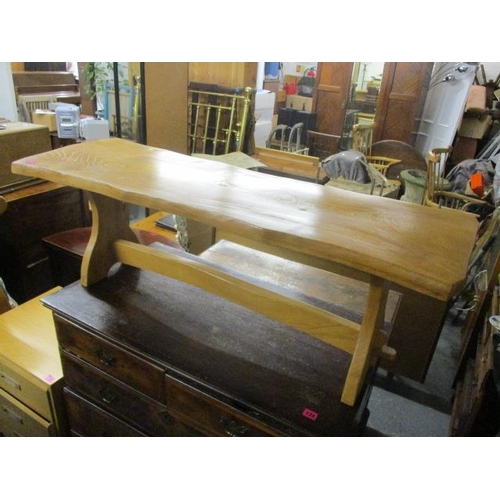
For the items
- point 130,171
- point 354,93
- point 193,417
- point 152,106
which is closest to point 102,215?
point 130,171

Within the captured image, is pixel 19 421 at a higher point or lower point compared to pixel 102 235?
lower

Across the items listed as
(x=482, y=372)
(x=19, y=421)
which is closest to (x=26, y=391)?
(x=19, y=421)

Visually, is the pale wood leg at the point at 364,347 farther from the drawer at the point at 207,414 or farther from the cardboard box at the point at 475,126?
the cardboard box at the point at 475,126

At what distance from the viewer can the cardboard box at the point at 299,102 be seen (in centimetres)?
625

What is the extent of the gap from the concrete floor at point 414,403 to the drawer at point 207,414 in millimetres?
1127

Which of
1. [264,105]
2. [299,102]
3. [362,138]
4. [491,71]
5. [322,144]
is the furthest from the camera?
[299,102]

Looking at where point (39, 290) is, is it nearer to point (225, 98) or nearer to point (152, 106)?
point (152, 106)

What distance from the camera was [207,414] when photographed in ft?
2.97

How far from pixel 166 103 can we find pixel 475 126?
11.4 ft

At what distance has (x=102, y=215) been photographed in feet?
3.65

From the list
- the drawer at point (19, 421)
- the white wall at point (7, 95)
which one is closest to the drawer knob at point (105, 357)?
the drawer at point (19, 421)

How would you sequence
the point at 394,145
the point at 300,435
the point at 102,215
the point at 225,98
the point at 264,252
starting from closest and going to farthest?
1. the point at 300,435
2. the point at 102,215
3. the point at 264,252
4. the point at 225,98
5. the point at 394,145

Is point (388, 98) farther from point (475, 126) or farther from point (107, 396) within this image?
point (107, 396)

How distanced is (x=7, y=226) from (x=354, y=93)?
4534 millimetres
